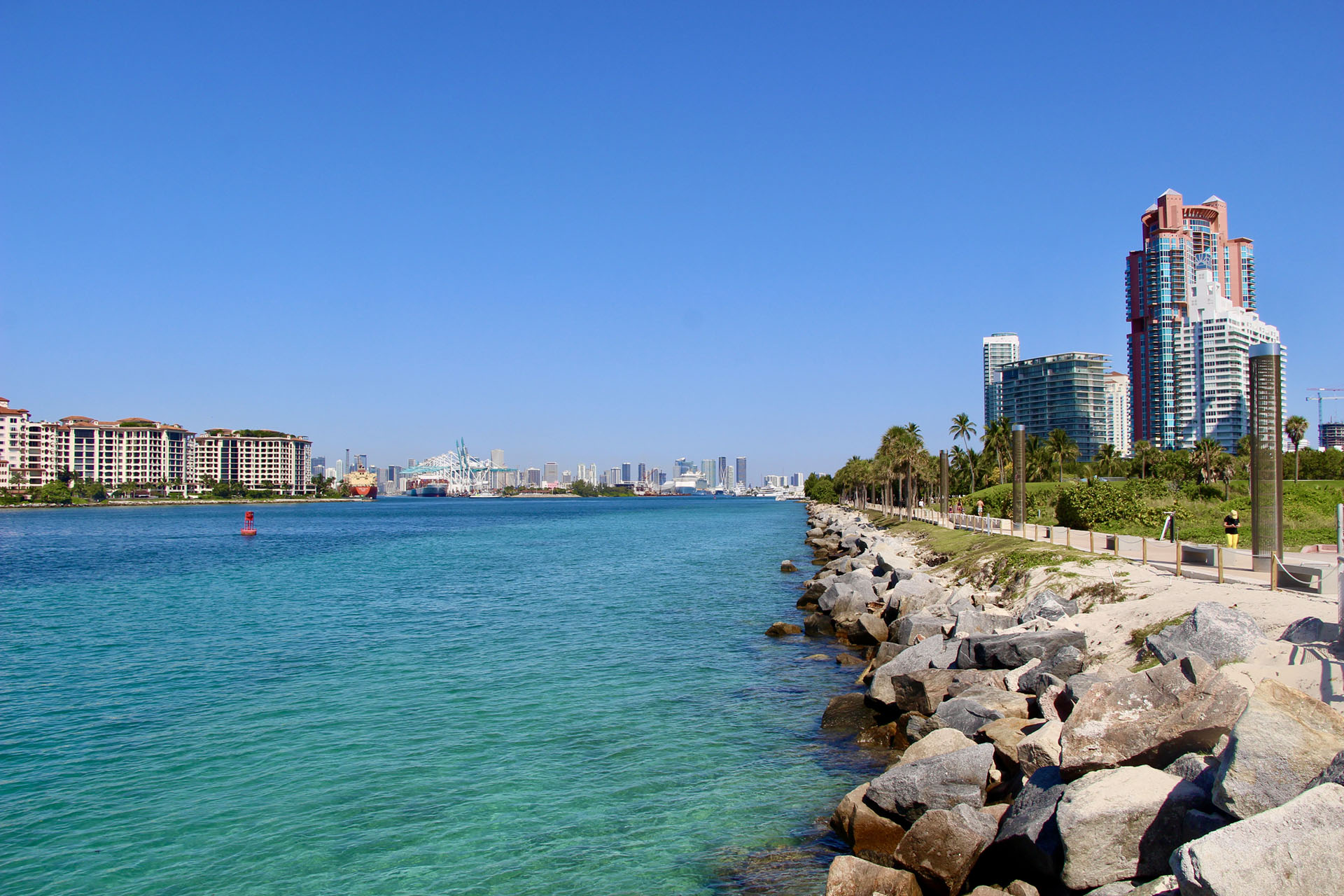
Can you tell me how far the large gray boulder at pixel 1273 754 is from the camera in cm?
644

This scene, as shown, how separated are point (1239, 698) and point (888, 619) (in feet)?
49.7

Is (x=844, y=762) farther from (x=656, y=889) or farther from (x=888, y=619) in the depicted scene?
(x=888, y=619)

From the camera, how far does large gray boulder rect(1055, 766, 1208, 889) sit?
7156 millimetres

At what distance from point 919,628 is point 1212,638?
7.79 meters

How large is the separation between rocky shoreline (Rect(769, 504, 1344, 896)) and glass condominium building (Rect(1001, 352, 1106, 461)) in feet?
569

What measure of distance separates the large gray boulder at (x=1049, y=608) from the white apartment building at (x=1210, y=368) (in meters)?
159

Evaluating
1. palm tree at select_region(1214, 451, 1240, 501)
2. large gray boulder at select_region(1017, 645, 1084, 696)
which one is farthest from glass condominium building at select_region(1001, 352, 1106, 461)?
large gray boulder at select_region(1017, 645, 1084, 696)

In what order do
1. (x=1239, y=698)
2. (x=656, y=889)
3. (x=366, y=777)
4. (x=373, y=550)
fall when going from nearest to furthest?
(x=1239, y=698) < (x=656, y=889) < (x=366, y=777) < (x=373, y=550)

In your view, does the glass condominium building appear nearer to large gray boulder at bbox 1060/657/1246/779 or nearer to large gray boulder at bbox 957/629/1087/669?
large gray boulder at bbox 957/629/1087/669

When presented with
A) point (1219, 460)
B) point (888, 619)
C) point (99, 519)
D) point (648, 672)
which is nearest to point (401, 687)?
point (648, 672)

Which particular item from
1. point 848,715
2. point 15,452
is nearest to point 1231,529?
point 848,715

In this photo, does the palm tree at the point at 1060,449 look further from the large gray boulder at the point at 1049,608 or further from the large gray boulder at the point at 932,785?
the large gray boulder at the point at 932,785

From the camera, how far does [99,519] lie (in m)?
121

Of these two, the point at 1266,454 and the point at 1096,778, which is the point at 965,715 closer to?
the point at 1096,778
